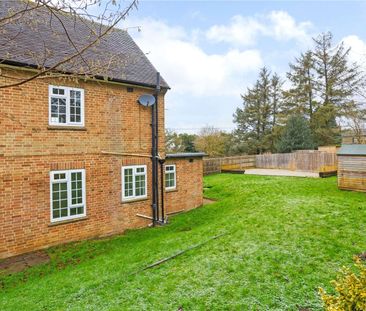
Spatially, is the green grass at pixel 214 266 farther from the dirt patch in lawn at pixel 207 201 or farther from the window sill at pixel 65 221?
the dirt patch in lawn at pixel 207 201

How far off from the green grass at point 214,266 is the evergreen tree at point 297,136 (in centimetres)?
2077

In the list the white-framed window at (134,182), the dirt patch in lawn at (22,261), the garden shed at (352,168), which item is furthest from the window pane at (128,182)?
the garden shed at (352,168)

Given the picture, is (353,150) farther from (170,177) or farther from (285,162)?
(285,162)

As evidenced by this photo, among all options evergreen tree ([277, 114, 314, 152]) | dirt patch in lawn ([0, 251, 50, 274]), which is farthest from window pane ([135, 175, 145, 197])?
evergreen tree ([277, 114, 314, 152])

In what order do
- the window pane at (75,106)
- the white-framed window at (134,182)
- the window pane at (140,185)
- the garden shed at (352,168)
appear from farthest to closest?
the garden shed at (352,168)
the window pane at (140,185)
the white-framed window at (134,182)
the window pane at (75,106)

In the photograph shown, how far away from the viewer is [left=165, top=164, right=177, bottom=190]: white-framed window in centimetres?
1282

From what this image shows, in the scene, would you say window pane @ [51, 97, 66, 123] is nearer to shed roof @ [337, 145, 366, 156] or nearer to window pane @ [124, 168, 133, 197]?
window pane @ [124, 168, 133, 197]

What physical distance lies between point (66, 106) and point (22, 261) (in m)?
5.31

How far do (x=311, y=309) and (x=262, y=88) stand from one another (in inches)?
1475

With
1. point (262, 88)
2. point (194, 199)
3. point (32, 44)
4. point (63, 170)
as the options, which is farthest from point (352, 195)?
point (262, 88)

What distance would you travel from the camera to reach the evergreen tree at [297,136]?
3056cm

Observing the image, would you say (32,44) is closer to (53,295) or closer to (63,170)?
(63,170)

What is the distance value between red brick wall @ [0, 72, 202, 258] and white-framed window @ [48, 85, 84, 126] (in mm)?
198

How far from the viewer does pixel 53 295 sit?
19.1ft
